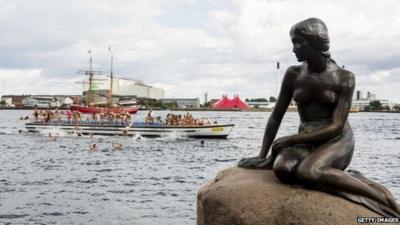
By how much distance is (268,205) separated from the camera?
762cm

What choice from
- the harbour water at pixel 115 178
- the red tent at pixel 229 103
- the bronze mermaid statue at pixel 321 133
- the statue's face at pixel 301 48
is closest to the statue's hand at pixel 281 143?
the bronze mermaid statue at pixel 321 133

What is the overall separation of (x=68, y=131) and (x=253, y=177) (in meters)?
59.7

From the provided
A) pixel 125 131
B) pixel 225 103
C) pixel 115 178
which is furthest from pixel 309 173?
pixel 225 103

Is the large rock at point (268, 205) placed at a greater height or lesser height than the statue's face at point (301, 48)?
lesser

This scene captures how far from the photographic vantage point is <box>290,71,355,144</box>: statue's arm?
7.91 meters

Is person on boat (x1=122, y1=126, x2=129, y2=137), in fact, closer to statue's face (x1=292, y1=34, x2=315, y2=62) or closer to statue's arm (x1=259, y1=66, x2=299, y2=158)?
statue's arm (x1=259, y1=66, x2=299, y2=158)

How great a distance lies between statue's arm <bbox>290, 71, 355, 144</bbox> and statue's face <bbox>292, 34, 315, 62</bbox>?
592 millimetres

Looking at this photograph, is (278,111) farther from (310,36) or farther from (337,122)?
(310,36)

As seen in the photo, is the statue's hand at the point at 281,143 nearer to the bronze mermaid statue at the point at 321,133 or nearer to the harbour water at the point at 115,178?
the bronze mermaid statue at the point at 321,133

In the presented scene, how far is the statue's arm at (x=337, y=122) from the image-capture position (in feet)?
25.9

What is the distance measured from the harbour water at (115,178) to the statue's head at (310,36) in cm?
1162

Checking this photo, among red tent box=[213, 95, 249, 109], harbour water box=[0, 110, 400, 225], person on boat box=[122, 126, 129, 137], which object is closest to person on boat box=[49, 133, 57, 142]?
harbour water box=[0, 110, 400, 225]

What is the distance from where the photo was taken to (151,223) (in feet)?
60.6

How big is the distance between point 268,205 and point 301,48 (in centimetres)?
205
